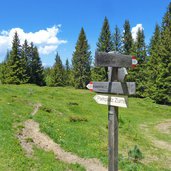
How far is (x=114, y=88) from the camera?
7.62 meters

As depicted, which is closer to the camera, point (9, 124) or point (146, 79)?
point (9, 124)

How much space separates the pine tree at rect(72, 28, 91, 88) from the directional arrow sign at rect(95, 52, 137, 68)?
214 ft

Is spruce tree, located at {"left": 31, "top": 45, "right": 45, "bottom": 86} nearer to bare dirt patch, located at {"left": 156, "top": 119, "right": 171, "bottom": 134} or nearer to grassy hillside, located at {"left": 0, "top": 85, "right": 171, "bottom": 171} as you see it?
grassy hillside, located at {"left": 0, "top": 85, "right": 171, "bottom": 171}

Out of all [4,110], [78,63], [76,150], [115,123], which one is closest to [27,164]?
[76,150]

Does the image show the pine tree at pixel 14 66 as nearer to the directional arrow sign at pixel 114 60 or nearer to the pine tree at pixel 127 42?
the pine tree at pixel 127 42

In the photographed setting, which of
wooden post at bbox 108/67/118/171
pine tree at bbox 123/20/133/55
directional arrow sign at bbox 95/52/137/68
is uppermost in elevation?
pine tree at bbox 123/20/133/55

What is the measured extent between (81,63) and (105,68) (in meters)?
12.2

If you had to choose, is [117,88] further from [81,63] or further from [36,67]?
[36,67]

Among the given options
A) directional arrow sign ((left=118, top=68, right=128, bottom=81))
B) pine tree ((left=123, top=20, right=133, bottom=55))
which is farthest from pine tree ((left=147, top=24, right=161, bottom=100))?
directional arrow sign ((left=118, top=68, right=128, bottom=81))

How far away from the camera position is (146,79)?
5969 centimetres

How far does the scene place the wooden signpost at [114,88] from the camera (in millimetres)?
7430

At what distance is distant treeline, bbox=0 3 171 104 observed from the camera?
168 ft

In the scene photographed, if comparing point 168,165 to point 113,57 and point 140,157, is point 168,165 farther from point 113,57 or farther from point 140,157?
point 113,57

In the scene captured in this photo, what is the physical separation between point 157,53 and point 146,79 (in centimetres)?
677
